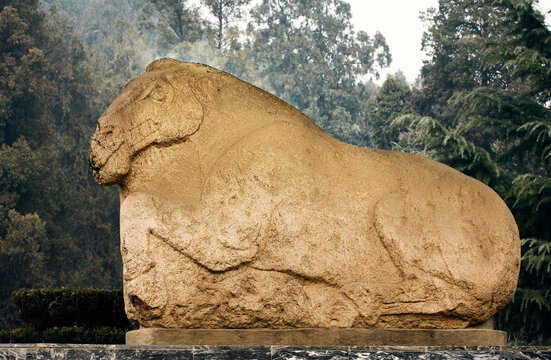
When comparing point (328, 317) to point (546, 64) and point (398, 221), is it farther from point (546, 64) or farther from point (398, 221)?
point (546, 64)

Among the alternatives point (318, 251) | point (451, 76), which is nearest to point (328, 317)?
point (318, 251)

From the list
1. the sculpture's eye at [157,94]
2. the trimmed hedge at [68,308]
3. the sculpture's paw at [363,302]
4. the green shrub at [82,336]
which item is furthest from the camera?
the trimmed hedge at [68,308]

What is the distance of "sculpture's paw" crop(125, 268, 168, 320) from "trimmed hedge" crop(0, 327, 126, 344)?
367 centimetres

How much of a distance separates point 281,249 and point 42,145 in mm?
17675

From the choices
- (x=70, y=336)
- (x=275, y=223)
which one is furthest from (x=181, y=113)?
(x=70, y=336)

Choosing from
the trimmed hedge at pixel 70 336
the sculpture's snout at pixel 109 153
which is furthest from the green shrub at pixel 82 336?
the sculpture's snout at pixel 109 153

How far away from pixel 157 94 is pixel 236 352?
6.61ft

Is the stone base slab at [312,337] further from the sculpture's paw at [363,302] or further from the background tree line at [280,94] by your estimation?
the background tree line at [280,94]

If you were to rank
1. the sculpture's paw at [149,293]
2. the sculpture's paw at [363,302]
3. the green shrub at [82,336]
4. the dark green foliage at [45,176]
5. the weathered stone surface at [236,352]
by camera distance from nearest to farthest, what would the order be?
the weathered stone surface at [236,352]
the sculpture's paw at [149,293]
the sculpture's paw at [363,302]
the green shrub at [82,336]
the dark green foliage at [45,176]

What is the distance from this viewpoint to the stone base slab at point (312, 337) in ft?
15.6

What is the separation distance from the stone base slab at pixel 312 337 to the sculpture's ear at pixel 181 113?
4.71 ft

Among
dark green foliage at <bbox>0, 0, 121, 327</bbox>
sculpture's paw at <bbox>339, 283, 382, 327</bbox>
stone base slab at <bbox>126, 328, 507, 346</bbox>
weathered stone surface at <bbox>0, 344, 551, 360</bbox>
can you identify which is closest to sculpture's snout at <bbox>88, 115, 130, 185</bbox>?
stone base slab at <bbox>126, 328, 507, 346</bbox>

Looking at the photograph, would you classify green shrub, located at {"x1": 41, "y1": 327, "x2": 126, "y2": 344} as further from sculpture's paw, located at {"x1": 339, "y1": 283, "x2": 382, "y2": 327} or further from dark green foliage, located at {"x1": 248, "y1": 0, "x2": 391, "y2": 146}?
dark green foliage, located at {"x1": 248, "y1": 0, "x2": 391, "y2": 146}

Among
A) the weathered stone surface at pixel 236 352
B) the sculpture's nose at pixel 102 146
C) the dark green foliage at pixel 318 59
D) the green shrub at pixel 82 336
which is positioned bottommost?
the green shrub at pixel 82 336
